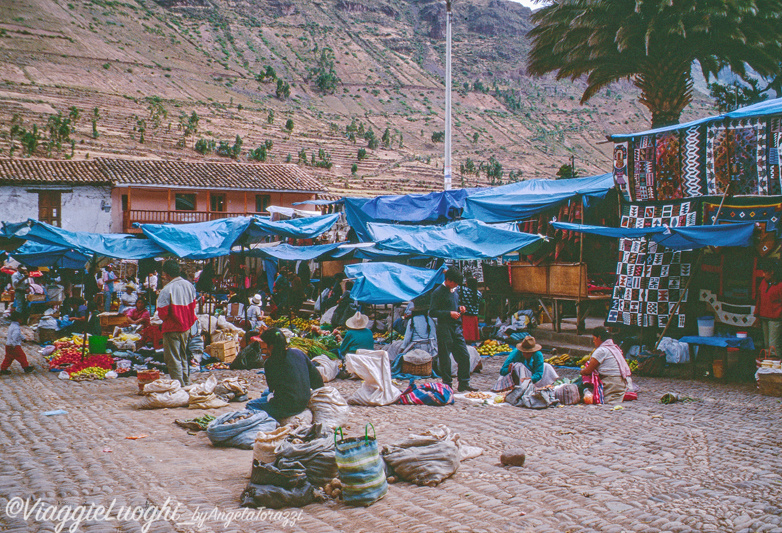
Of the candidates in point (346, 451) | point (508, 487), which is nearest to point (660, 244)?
point (508, 487)

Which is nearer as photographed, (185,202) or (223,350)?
(223,350)

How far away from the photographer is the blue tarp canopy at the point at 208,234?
11.6 m

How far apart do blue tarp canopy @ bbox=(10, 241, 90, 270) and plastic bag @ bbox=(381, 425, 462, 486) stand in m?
11.1

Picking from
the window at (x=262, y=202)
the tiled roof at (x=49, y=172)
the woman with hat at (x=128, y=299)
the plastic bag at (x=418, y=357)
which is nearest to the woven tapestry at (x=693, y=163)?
the plastic bag at (x=418, y=357)

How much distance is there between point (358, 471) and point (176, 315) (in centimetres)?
494

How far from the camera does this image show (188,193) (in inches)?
1307

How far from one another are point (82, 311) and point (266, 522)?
11626mm

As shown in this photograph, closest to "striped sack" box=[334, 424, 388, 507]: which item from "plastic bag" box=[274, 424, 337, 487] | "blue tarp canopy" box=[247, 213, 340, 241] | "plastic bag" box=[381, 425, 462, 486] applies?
"plastic bag" box=[274, 424, 337, 487]

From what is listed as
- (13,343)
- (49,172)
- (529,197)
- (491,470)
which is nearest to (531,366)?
(491,470)

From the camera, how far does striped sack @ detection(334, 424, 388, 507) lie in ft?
14.2

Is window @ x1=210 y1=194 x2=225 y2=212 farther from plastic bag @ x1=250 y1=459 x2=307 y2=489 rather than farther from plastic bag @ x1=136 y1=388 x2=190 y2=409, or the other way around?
plastic bag @ x1=250 y1=459 x2=307 y2=489

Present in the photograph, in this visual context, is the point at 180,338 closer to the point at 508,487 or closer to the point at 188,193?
the point at 508,487

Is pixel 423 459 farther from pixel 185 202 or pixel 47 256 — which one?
pixel 185 202

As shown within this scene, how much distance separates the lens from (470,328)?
12742 millimetres
